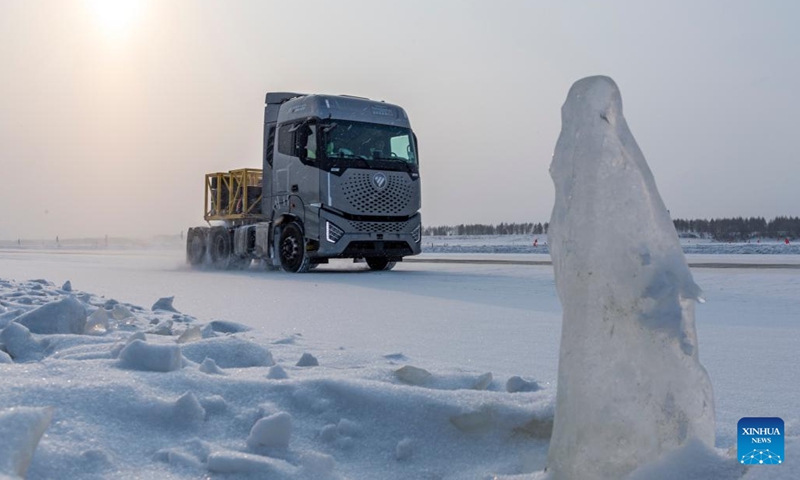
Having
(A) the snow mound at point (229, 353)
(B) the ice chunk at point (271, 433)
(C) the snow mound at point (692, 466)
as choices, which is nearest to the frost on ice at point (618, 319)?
(C) the snow mound at point (692, 466)

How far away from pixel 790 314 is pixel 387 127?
7.89m

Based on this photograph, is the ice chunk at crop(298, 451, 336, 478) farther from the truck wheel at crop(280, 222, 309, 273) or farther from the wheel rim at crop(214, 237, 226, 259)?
the wheel rim at crop(214, 237, 226, 259)

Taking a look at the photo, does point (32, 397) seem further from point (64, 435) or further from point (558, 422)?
point (558, 422)

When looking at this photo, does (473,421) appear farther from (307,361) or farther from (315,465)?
(307,361)

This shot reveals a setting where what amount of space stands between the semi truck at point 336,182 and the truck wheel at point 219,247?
5.17 feet

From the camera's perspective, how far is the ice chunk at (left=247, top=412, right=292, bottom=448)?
1653mm

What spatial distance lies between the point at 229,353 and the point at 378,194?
29.1 ft

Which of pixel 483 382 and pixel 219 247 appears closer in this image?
pixel 483 382

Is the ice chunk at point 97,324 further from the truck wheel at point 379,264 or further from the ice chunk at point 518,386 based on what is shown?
the truck wheel at point 379,264

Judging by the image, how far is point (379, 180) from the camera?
11406 mm

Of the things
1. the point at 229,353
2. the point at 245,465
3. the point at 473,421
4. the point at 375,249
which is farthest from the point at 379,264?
the point at 245,465

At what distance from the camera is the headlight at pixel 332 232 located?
36.6 feet

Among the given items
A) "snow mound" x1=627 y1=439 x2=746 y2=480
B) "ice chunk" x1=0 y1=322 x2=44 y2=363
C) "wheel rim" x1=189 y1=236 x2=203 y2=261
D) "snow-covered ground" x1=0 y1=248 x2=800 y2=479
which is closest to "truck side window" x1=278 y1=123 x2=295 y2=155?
"wheel rim" x1=189 y1=236 x2=203 y2=261

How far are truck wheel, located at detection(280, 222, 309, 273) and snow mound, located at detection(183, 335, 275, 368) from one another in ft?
29.2
